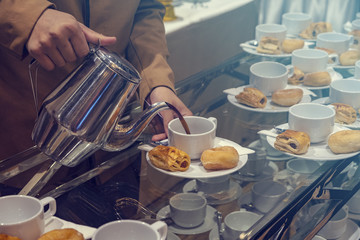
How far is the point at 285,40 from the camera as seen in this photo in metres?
1.61

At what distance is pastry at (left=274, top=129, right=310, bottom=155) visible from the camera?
99 centimetres

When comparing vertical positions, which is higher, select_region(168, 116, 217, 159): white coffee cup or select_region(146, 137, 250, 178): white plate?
select_region(168, 116, 217, 159): white coffee cup

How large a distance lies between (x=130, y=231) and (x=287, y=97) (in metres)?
0.65

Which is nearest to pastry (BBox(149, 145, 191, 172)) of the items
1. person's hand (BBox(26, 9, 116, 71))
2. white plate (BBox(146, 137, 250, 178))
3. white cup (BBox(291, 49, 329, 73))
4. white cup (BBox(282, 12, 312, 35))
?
white plate (BBox(146, 137, 250, 178))

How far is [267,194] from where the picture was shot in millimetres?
845

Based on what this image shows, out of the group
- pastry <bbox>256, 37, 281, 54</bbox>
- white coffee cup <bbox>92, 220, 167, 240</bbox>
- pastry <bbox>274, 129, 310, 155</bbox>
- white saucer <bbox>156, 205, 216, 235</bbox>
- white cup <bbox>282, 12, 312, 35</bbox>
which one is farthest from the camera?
white cup <bbox>282, 12, 312, 35</bbox>

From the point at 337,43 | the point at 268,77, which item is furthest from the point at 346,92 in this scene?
the point at 337,43

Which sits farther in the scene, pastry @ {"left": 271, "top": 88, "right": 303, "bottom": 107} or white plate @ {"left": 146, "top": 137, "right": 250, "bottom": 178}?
pastry @ {"left": 271, "top": 88, "right": 303, "bottom": 107}

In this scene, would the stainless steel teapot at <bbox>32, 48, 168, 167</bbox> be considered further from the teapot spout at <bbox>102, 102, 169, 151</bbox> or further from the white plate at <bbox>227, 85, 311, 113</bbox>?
the white plate at <bbox>227, 85, 311, 113</bbox>

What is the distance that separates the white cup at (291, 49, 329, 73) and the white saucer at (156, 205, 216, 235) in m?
0.73

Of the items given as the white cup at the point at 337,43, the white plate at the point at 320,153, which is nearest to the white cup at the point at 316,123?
the white plate at the point at 320,153

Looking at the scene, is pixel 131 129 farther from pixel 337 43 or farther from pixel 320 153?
pixel 337 43

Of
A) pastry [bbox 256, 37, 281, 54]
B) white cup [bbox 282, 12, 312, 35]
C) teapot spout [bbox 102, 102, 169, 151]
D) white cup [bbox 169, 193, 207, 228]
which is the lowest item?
white cup [bbox 282, 12, 312, 35]

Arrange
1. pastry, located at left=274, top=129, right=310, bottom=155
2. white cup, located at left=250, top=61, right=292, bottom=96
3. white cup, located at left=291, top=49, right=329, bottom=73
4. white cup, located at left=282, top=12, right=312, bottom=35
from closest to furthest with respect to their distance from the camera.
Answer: pastry, located at left=274, top=129, right=310, bottom=155, white cup, located at left=250, top=61, right=292, bottom=96, white cup, located at left=291, top=49, right=329, bottom=73, white cup, located at left=282, top=12, right=312, bottom=35
